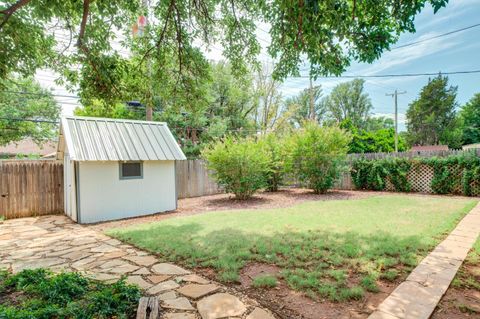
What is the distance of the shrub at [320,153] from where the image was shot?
10867 millimetres

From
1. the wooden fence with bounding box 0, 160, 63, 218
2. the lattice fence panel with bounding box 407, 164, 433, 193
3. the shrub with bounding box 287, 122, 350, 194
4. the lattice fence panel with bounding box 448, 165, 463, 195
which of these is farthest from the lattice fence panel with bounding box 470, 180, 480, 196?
the wooden fence with bounding box 0, 160, 63, 218

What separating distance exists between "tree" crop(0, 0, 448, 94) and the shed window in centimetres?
256

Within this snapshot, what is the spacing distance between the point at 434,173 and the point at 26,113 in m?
22.7

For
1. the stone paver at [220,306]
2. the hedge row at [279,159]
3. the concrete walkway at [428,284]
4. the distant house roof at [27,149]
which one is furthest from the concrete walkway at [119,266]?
the distant house roof at [27,149]

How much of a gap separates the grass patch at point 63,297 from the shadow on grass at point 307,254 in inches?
43.9

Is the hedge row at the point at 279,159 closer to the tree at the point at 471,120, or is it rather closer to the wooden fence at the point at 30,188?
the wooden fence at the point at 30,188

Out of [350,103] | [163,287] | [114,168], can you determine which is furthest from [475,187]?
[350,103]

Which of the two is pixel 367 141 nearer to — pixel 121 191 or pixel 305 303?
pixel 121 191

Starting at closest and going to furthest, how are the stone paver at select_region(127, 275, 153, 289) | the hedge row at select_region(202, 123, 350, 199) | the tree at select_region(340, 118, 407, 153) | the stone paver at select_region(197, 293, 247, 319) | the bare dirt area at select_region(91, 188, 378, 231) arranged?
the stone paver at select_region(197, 293, 247, 319), the stone paver at select_region(127, 275, 153, 289), the bare dirt area at select_region(91, 188, 378, 231), the hedge row at select_region(202, 123, 350, 199), the tree at select_region(340, 118, 407, 153)

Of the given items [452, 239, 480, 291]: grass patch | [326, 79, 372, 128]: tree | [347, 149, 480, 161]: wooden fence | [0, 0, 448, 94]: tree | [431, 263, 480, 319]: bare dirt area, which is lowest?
[452, 239, 480, 291]: grass patch

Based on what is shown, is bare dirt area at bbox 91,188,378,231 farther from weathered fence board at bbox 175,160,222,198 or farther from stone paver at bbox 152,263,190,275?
stone paver at bbox 152,263,190,275

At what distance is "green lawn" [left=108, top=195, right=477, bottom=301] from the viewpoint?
3289 mm

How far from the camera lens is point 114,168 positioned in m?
7.63

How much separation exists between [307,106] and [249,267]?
3190cm
